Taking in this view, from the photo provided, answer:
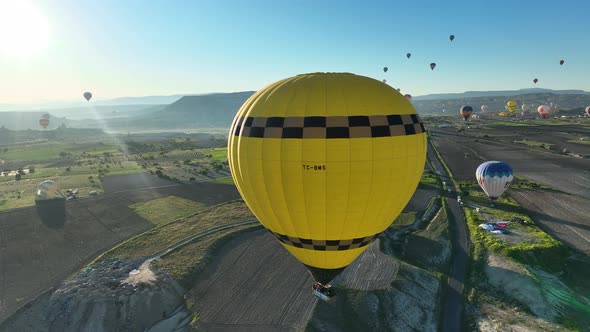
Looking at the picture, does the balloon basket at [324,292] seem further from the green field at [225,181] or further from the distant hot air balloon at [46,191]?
the distant hot air balloon at [46,191]

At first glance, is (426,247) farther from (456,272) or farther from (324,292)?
(324,292)

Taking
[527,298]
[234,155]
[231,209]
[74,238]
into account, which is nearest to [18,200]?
[74,238]

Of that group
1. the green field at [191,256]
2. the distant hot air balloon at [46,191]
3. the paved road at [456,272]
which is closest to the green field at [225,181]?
the distant hot air balloon at [46,191]

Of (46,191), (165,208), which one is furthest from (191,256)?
(46,191)

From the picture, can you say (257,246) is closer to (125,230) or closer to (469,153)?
(125,230)

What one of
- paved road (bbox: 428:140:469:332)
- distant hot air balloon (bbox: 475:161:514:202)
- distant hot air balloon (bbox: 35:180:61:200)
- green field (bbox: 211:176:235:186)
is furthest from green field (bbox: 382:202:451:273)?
distant hot air balloon (bbox: 35:180:61:200)

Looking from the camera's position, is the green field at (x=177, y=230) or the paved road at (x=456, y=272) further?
the green field at (x=177, y=230)

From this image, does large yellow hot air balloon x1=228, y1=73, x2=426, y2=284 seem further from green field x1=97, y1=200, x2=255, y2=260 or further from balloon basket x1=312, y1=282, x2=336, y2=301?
green field x1=97, y1=200, x2=255, y2=260
